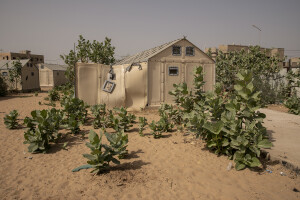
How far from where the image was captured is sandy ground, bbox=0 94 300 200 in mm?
3520

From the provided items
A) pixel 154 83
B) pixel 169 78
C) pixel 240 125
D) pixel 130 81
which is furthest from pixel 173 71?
pixel 240 125

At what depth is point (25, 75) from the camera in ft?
74.4

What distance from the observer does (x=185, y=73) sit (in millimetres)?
12445

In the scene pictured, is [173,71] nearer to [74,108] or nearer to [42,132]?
[74,108]

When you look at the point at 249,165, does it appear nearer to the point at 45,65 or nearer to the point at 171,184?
the point at 171,184

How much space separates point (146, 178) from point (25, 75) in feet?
78.4

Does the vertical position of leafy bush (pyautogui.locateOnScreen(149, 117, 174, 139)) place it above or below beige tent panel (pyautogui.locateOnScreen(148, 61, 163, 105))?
below

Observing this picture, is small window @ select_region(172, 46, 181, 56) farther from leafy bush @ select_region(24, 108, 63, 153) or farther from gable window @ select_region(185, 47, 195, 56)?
leafy bush @ select_region(24, 108, 63, 153)

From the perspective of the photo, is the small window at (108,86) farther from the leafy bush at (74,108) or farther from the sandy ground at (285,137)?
the sandy ground at (285,137)

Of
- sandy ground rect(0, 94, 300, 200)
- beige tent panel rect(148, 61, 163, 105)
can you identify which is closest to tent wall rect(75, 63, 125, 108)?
beige tent panel rect(148, 61, 163, 105)

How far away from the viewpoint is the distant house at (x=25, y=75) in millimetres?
21969

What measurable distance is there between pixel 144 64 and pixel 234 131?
7.78 meters

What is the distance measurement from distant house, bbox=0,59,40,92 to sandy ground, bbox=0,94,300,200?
65.6 ft

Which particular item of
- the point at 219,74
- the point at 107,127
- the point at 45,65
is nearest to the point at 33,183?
the point at 107,127
